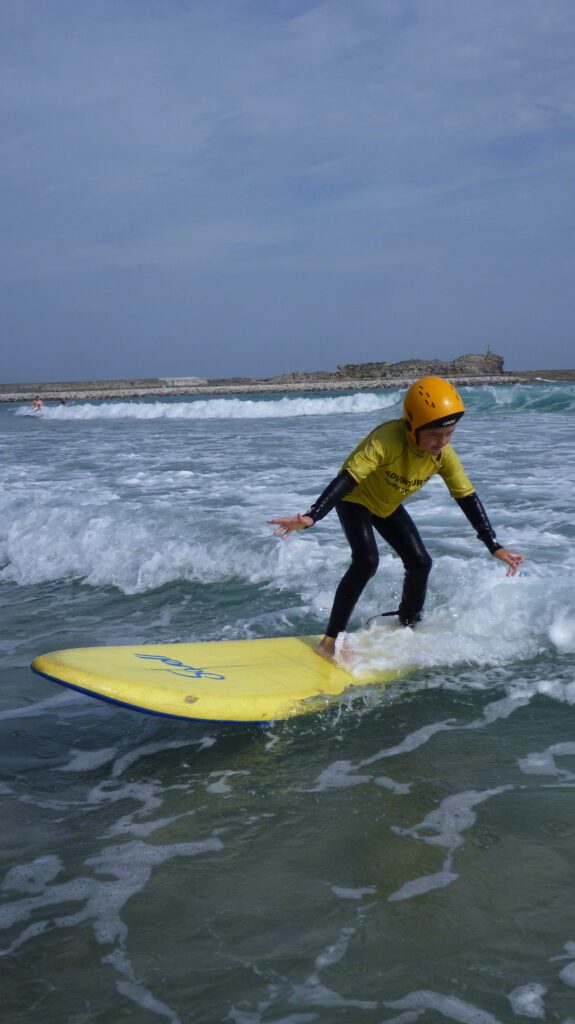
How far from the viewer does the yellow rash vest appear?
4341 mm

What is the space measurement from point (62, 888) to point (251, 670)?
1824 millimetres

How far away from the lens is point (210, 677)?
4.33m

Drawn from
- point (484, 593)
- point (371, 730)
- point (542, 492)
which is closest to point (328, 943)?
point (371, 730)

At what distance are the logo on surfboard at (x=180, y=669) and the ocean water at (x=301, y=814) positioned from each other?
0.88 feet

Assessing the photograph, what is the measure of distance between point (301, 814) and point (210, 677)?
3.89 feet

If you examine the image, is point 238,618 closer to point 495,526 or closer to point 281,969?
point 495,526

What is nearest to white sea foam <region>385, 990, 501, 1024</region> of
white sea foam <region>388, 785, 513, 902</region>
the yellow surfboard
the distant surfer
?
white sea foam <region>388, 785, 513, 902</region>

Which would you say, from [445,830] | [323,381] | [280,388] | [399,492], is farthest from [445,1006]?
[323,381]

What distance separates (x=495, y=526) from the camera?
8.13 meters

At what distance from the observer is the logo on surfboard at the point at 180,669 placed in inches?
168

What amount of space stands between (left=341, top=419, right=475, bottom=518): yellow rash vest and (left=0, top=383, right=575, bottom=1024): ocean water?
0.89 meters

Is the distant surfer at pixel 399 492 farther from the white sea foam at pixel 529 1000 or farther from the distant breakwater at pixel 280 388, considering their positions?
the distant breakwater at pixel 280 388

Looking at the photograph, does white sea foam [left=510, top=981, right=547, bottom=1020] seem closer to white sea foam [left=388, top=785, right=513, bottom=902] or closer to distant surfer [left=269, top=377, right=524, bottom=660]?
white sea foam [left=388, top=785, right=513, bottom=902]

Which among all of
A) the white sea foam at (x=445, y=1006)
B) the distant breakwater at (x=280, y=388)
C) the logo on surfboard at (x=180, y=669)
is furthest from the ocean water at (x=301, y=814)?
the distant breakwater at (x=280, y=388)
